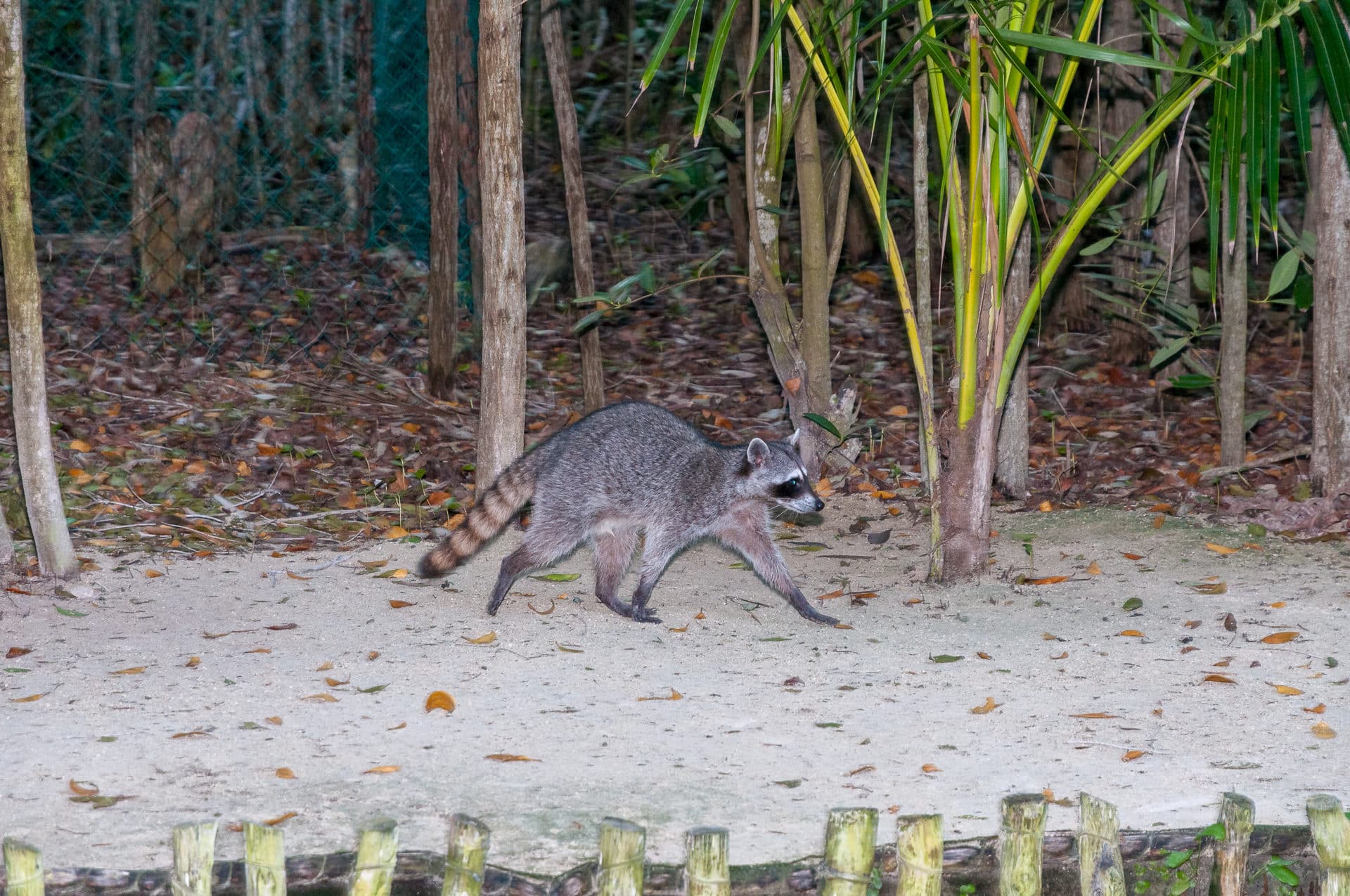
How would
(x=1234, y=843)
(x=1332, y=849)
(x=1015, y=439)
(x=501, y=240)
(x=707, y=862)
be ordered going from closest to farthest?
1. (x=707, y=862)
2. (x=1332, y=849)
3. (x=1234, y=843)
4. (x=501, y=240)
5. (x=1015, y=439)

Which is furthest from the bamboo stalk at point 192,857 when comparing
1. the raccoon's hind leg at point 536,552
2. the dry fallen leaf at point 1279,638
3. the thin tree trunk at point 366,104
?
the thin tree trunk at point 366,104

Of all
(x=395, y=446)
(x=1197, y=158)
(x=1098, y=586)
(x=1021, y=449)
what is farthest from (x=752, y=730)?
(x=1197, y=158)

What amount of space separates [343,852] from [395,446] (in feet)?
14.7

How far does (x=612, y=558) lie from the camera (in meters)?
5.64

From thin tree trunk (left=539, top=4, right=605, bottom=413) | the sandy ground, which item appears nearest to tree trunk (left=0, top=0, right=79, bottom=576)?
the sandy ground

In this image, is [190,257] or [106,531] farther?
[190,257]

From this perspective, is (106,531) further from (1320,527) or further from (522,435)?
(1320,527)

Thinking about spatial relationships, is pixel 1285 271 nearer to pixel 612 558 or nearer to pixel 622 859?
pixel 612 558

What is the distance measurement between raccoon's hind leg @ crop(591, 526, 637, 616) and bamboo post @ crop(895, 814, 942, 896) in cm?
273

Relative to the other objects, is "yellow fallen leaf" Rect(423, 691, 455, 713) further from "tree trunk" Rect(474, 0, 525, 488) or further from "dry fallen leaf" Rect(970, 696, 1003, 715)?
"tree trunk" Rect(474, 0, 525, 488)

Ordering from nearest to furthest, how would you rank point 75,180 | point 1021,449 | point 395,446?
point 1021,449 → point 395,446 → point 75,180

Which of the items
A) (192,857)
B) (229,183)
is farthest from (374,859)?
(229,183)

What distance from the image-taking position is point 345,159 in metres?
11.4

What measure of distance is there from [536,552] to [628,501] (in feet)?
1.26
